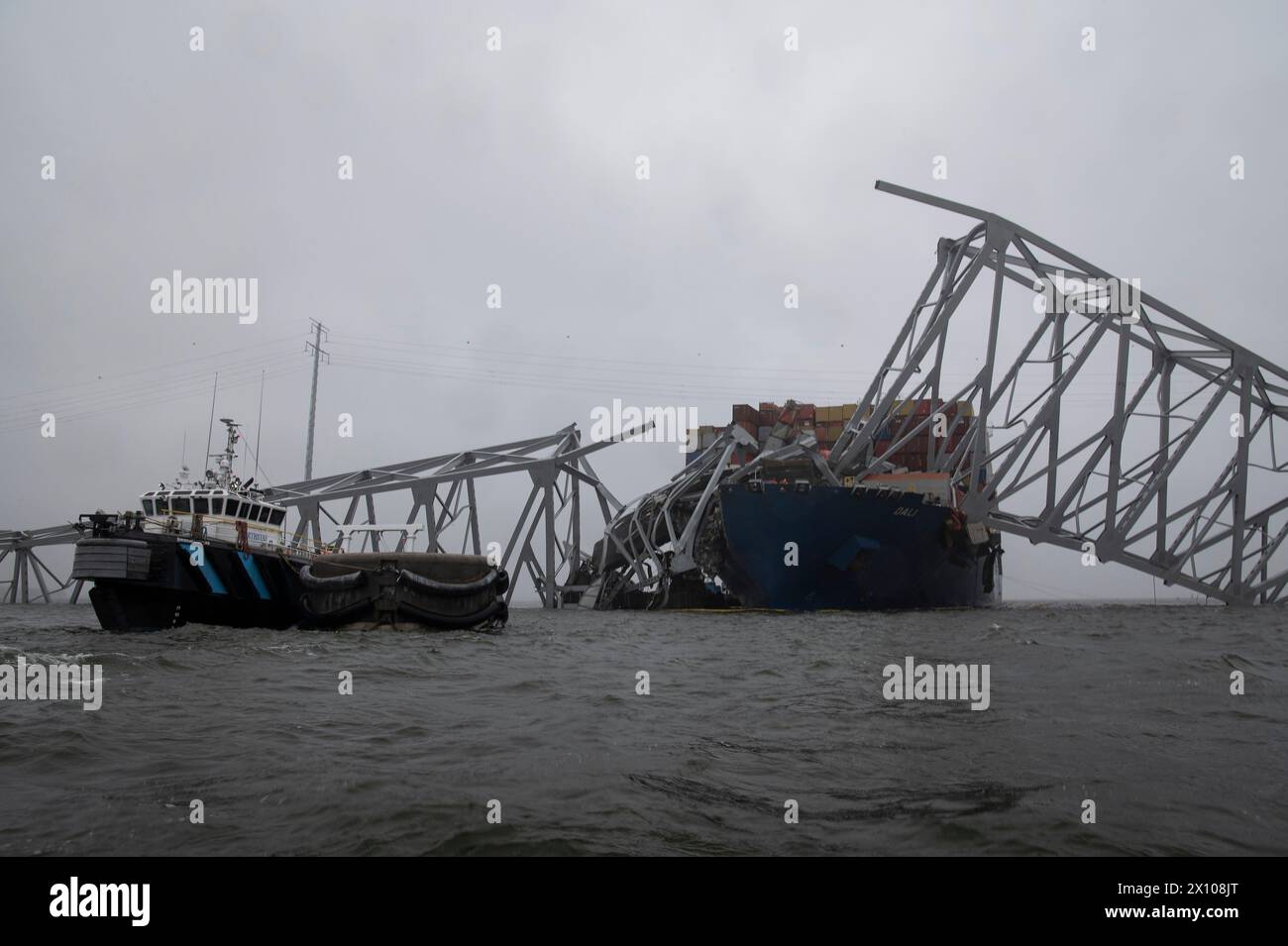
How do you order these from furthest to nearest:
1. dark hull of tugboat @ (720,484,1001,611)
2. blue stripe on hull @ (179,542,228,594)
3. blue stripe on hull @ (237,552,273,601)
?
Answer: dark hull of tugboat @ (720,484,1001,611)
blue stripe on hull @ (237,552,273,601)
blue stripe on hull @ (179,542,228,594)

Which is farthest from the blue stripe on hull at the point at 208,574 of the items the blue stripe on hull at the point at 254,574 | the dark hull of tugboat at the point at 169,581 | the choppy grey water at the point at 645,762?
the choppy grey water at the point at 645,762

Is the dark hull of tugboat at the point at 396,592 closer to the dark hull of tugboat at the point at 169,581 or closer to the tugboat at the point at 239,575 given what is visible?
the tugboat at the point at 239,575

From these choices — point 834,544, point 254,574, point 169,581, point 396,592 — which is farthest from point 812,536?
point 169,581

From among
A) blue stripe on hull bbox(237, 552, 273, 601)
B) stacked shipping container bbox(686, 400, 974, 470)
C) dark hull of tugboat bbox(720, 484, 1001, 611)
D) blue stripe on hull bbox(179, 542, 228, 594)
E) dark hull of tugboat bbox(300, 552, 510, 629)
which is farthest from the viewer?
stacked shipping container bbox(686, 400, 974, 470)

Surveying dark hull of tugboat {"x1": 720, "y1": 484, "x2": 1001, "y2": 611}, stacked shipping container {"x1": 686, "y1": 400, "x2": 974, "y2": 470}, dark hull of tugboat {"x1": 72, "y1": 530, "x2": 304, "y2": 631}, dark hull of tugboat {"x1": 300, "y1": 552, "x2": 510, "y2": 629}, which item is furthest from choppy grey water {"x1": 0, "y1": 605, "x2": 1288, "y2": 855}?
stacked shipping container {"x1": 686, "y1": 400, "x2": 974, "y2": 470}

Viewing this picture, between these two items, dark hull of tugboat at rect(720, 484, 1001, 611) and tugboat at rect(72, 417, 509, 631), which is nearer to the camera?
tugboat at rect(72, 417, 509, 631)

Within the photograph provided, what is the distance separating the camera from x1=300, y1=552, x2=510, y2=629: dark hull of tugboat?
24.8 m

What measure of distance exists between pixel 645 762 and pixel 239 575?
19.6m

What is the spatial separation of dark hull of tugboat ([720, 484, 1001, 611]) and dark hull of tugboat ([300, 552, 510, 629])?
43.5 feet

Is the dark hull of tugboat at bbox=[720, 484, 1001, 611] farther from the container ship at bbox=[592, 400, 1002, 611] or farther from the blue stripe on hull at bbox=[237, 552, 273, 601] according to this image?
the blue stripe on hull at bbox=[237, 552, 273, 601]
